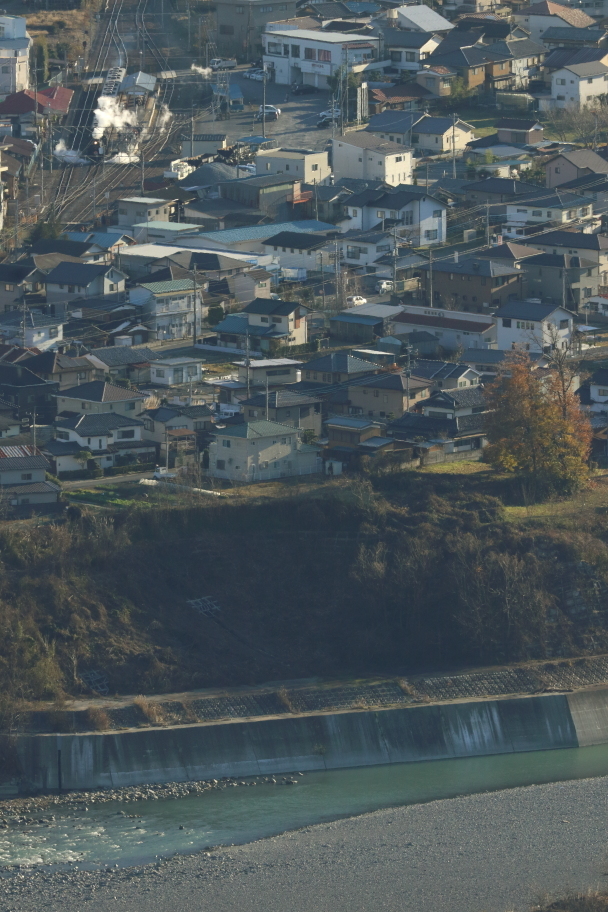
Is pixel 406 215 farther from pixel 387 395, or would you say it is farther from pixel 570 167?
pixel 387 395

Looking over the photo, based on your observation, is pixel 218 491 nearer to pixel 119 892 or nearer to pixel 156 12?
pixel 119 892

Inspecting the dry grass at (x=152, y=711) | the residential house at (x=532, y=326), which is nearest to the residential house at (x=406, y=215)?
the residential house at (x=532, y=326)

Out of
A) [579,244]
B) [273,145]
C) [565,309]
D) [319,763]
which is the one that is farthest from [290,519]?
[273,145]

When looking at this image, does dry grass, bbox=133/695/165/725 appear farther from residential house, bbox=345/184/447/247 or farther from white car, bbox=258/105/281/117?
white car, bbox=258/105/281/117

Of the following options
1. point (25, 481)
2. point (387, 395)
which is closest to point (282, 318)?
point (387, 395)

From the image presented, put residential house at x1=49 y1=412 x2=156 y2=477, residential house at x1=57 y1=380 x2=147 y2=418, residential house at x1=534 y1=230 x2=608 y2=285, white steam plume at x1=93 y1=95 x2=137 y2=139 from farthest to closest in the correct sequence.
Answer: white steam plume at x1=93 y1=95 x2=137 y2=139
residential house at x1=534 y1=230 x2=608 y2=285
residential house at x1=57 y1=380 x2=147 y2=418
residential house at x1=49 y1=412 x2=156 y2=477

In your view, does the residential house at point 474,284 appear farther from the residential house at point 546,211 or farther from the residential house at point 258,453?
the residential house at point 258,453

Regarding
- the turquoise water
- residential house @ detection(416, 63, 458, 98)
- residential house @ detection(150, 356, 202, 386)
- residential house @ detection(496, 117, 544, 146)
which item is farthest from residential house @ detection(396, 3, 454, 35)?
the turquoise water
